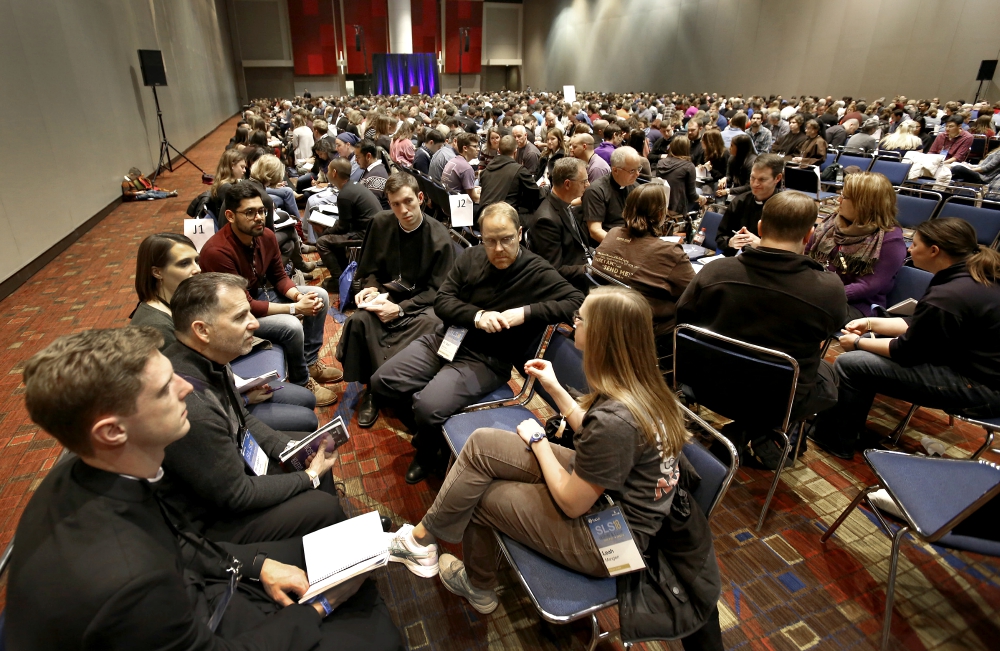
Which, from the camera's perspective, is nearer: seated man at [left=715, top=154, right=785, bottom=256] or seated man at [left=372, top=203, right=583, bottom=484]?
seated man at [left=372, top=203, right=583, bottom=484]

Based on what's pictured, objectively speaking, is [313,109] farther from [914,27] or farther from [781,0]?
[914,27]

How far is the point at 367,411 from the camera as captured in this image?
10.9 ft

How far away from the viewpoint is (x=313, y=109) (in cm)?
1623

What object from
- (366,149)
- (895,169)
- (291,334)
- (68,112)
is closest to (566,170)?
(291,334)

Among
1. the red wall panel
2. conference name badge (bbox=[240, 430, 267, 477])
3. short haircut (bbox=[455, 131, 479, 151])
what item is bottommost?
conference name badge (bbox=[240, 430, 267, 477])

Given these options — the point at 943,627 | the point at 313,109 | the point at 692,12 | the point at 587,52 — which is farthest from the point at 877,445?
the point at 587,52

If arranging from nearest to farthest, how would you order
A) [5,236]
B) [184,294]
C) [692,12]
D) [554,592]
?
[554,592] → [184,294] → [5,236] → [692,12]

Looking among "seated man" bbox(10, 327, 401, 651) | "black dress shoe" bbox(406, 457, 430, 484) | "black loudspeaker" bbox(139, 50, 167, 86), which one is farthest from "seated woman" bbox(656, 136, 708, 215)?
"black loudspeaker" bbox(139, 50, 167, 86)

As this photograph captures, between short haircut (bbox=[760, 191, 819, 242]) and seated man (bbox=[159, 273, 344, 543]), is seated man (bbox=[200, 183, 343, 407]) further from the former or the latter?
short haircut (bbox=[760, 191, 819, 242])

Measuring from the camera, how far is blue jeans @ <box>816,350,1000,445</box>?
254 centimetres

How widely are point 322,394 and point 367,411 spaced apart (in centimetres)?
44

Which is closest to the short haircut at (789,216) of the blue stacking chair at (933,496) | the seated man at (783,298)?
the seated man at (783,298)

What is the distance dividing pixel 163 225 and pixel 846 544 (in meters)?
8.87

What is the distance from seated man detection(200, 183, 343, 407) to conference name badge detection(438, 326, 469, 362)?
1.03 meters
